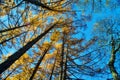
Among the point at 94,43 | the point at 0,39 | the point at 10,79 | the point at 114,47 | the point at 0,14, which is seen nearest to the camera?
the point at 0,14

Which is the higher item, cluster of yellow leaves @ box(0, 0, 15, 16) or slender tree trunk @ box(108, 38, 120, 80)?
cluster of yellow leaves @ box(0, 0, 15, 16)

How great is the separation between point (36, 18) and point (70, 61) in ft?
12.2

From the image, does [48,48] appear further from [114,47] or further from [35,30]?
[114,47]

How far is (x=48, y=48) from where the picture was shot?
1162 centimetres

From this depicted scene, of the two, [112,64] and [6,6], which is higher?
[6,6]

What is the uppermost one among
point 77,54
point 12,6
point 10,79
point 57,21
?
point 12,6

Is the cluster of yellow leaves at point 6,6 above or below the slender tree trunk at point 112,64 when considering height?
above

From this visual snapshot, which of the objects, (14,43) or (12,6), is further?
(14,43)

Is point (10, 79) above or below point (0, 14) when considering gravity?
below

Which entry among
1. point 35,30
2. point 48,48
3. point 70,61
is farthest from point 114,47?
point 35,30

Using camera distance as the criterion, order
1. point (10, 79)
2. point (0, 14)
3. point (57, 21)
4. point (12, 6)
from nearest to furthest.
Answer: point (12, 6) < point (0, 14) < point (57, 21) < point (10, 79)

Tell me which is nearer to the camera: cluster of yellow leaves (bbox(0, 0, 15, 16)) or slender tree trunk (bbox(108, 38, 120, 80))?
cluster of yellow leaves (bbox(0, 0, 15, 16))

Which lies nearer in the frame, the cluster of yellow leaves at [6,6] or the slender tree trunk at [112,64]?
the cluster of yellow leaves at [6,6]

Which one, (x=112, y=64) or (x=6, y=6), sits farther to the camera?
(x=112, y=64)
